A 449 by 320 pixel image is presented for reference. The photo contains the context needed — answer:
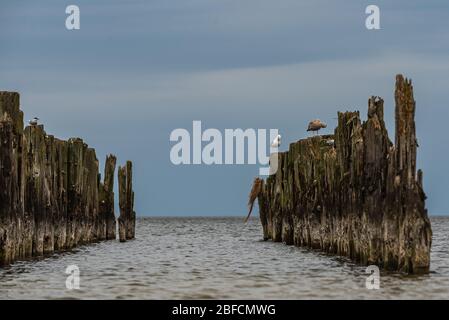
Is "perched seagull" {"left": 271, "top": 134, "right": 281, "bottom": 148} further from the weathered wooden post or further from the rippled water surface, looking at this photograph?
the rippled water surface

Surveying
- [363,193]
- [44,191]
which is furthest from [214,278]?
[44,191]

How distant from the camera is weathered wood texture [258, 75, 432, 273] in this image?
21.6 metres

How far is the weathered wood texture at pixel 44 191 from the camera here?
25.5 meters

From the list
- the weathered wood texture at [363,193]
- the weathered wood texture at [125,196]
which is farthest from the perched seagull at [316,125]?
the weathered wood texture at [125,196]

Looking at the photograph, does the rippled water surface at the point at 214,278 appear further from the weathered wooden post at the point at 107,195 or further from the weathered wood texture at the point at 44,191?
the weathered wooden post at the point at 107,195

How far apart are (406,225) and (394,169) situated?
149 centimetres

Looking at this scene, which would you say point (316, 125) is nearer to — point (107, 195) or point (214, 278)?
point (107, 195)

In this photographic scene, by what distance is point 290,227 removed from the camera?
38.5m

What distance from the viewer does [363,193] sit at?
25547mm

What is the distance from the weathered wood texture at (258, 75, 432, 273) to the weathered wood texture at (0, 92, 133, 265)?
796 cm

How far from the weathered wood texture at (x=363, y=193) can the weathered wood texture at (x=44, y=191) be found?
7.96 m

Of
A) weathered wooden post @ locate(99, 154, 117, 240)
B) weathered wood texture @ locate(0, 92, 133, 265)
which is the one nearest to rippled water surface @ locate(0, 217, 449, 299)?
weathered wood texture @ locate(0, 92, 133, 265)

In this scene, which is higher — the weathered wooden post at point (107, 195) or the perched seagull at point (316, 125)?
the perched seagull at point (316, 125)
